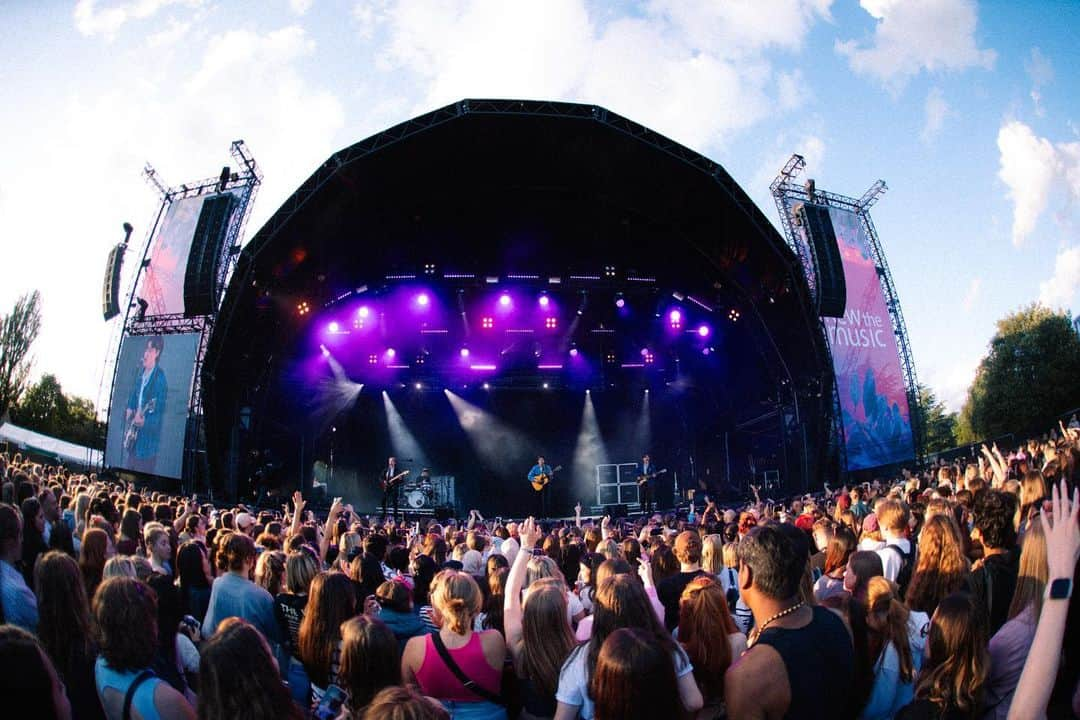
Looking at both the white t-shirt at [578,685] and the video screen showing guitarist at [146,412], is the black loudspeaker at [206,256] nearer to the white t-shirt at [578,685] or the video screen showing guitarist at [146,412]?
the video screen showing guitarist at [146,412]

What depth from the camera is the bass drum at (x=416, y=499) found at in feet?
83.3

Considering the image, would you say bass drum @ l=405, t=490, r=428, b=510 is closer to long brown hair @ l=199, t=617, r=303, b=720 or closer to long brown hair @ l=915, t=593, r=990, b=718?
long brown hair @ l=915, t=593, r=990, b=718

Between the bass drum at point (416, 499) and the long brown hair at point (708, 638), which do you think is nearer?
the long brown hair at point (708, 638)

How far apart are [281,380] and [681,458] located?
15.8 metres

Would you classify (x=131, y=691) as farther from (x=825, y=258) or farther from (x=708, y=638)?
(x=825, y=258)

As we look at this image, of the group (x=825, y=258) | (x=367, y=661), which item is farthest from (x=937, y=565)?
(x=825, y=258)

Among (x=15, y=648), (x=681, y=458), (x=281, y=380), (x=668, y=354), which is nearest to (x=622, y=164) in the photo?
(x=668, y=354)

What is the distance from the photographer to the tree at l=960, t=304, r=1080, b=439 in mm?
32188

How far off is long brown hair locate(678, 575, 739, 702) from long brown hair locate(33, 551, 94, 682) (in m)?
2.86

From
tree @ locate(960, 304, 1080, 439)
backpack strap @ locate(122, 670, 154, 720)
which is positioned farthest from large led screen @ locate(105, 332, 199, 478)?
tree @ locate(960, 304, 1080, 439)

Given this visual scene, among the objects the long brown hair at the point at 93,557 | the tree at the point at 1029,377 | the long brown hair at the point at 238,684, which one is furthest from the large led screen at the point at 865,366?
the long brown hair at the point at 238,684

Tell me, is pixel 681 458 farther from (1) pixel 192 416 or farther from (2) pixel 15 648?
(2) pixel 15 648

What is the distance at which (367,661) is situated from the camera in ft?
9.41

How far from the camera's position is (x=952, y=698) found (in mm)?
2762
